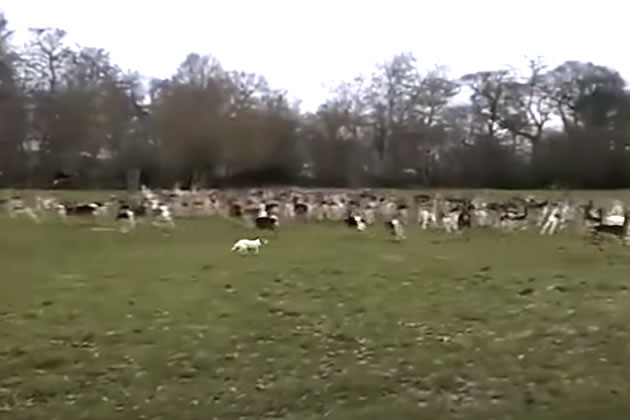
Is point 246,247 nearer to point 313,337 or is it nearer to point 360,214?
point 313,337

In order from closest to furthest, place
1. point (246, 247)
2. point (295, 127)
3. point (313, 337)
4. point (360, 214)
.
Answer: point (313, 337) < point (246, 247) < point (360, 214) < point (295, 127)

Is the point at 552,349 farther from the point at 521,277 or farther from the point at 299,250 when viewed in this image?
the point at 299,250

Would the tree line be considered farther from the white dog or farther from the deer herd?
the white dog

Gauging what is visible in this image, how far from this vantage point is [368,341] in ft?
41.1

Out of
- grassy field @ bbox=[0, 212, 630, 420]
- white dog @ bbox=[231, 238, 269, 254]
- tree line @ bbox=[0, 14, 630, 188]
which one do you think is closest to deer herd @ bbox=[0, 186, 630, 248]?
white dog @ bbox=[231, 238, 269, 254]

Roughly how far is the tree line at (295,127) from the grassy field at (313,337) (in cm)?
4710

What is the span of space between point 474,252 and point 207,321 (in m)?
8.93

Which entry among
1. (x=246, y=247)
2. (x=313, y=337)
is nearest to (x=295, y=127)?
(x=246, y=247)

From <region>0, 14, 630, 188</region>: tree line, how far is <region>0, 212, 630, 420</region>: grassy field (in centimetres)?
4710

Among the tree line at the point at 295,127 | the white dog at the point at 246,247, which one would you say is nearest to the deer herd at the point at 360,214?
the white dog at the point at 246,247

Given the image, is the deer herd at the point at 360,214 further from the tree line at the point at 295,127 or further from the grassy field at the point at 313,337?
the tree line at the point at 295,127

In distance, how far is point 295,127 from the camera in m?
74.6

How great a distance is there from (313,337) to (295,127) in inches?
2455

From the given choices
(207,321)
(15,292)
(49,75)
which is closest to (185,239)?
(15,292)
